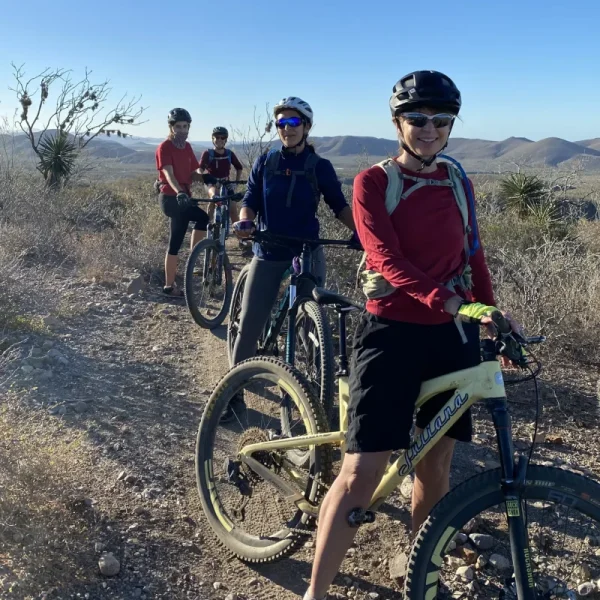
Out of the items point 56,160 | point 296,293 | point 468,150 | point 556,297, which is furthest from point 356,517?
point 468,150

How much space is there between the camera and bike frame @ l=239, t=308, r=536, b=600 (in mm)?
1999

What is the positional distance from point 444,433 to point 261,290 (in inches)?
78.4

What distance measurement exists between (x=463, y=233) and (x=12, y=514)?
2.31m

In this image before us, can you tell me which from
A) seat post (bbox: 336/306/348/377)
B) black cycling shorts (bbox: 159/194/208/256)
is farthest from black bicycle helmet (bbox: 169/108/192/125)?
seat post (bbox: 336/306/348/377)

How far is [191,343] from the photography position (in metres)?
6.21

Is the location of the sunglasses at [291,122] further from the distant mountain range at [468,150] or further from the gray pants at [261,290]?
the distant mountain range at [468,150]

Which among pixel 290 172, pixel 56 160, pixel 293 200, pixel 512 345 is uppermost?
pixel 56 160

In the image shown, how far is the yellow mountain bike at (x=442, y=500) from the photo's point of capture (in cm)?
201

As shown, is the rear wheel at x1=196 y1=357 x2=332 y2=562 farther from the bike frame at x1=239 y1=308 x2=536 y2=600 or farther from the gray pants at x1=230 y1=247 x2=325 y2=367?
the gray pants at x1=230 y1=247 x2=325 y2=367

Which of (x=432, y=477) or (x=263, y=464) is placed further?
(x=263, y=464)

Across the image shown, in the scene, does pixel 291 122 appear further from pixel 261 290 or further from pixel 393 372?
pixel 393 372

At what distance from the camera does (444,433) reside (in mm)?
2307

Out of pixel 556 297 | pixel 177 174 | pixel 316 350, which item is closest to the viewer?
pixel 316 350

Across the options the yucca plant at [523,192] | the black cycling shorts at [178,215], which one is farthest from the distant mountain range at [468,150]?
the black cycling shorts at [178,215]
